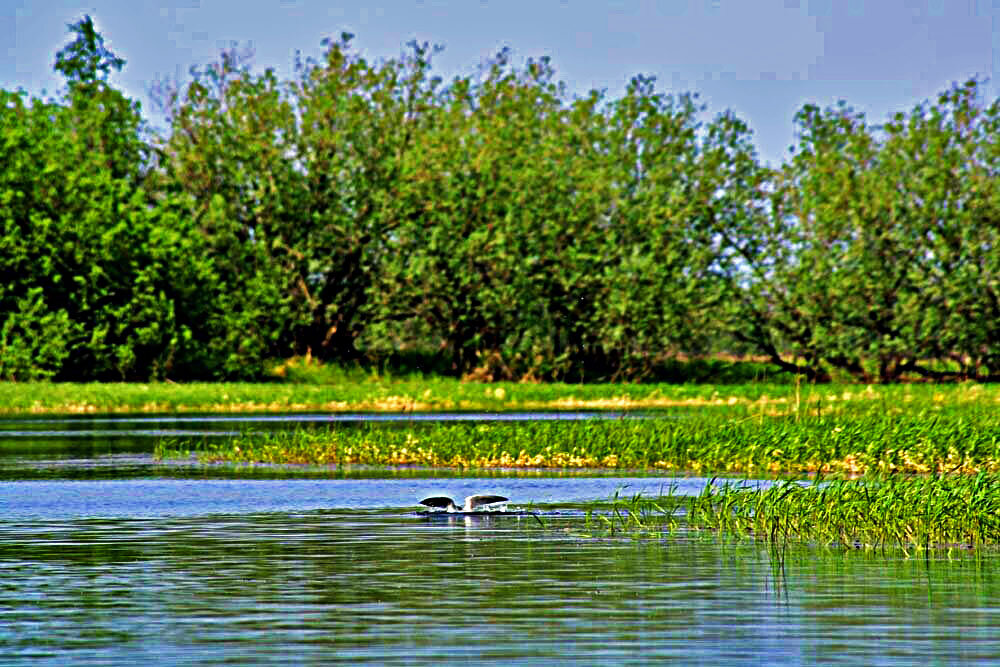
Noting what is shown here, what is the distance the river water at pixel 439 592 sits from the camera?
13.3 meters

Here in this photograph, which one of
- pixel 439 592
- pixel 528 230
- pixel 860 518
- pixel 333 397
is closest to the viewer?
pixel 439 592

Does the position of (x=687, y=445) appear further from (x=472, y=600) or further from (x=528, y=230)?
(x=528, y=230)

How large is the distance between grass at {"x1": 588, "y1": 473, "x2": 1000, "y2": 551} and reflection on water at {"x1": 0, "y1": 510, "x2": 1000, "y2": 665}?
106cm

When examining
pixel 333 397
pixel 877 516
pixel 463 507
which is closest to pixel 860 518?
pixel 877 516

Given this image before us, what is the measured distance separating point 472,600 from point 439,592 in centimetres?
66

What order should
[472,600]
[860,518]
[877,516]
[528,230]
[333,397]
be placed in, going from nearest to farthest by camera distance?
[472,600], [877,516], [860,518], [333,397], [528,230]

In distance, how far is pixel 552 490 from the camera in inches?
1122

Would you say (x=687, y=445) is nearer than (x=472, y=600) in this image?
No

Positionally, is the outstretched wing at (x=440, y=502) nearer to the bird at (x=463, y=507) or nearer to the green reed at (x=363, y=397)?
the bird at (x=463, y=507)

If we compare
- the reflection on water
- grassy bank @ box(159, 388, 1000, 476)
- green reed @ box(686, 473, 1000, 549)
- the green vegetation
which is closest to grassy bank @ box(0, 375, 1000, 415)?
the green vegetation

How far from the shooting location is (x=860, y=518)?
21.5 metres

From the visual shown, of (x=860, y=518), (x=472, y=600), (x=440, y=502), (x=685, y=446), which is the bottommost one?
(x=472, y=600)

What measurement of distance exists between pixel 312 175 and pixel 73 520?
2142 inches

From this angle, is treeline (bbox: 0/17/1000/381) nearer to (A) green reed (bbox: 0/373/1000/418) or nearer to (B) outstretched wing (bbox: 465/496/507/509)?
(A) green reed (bbox: 0/373/1000/418)
